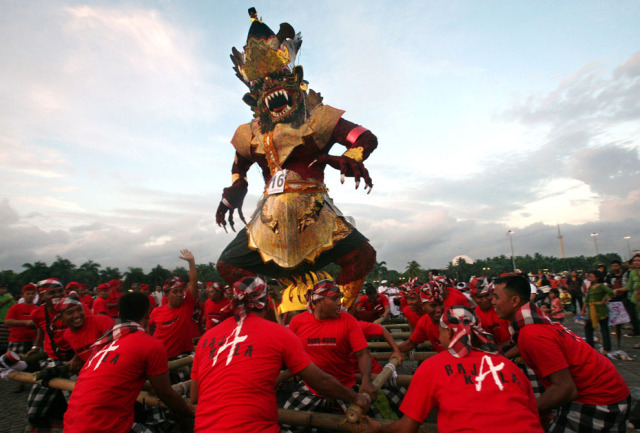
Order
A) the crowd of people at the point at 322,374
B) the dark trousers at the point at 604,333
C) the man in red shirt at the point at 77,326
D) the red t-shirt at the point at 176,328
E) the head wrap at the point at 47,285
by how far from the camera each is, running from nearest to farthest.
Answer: the crowd of people at the point at 322,374
the man in red shirt at the point at 77,326
the head wrap at the point at 47,285
the red t-shirt at the point at 176,328
the dark trousers at the point at 604,333

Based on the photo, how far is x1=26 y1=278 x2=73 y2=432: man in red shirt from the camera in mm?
3555

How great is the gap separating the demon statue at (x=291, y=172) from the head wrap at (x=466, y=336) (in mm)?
2352

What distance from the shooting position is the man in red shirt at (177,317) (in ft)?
15.5

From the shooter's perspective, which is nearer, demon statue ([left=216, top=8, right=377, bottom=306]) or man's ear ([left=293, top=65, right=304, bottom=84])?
demon statue ([left=216, top=8, right=377, bottom=306])

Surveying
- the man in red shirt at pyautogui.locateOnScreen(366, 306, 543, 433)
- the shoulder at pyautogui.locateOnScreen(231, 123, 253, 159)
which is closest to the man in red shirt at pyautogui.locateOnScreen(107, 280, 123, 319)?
the shoulder at pyautogui.locateOnScreen(231, 123, 253, 159)

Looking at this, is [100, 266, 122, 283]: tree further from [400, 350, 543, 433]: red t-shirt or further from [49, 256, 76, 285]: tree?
[400, 350, 543, 433]: red t-shirt

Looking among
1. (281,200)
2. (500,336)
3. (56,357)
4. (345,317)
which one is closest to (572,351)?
(345,317)

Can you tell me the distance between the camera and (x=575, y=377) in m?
2.51

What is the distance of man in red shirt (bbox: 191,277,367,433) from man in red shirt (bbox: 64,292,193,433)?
28 cm

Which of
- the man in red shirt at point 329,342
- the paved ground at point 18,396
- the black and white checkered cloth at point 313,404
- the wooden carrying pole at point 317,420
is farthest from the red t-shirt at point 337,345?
the paved ground at point 18,396

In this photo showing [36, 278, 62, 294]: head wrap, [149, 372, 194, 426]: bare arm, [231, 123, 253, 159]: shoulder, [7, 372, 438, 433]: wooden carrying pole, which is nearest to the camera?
[7, 372, 438, 433]: wooden carrying pole

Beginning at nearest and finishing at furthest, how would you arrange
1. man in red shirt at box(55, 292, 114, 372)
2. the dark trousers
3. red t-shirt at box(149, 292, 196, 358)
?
man in red shirt at box(55, 292, 114, 372) < red t-shirt at box(149, 292, 196, 358) < the dark trousers

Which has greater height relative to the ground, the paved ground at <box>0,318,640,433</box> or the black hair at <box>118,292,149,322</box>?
the black hair at <box>118,292,149,322</box>

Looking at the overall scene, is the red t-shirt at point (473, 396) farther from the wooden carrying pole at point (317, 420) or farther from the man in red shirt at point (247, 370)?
the man in red shirt at point (247, 370)
